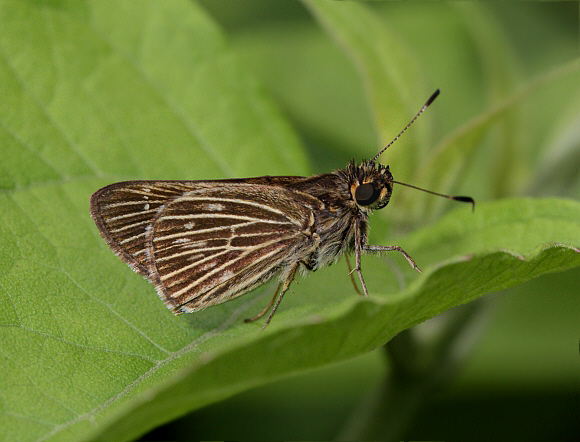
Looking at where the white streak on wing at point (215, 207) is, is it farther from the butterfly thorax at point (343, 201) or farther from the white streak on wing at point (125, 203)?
the butterfly thorax at point (343, 201)

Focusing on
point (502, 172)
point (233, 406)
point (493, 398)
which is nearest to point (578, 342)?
point (493, 398)

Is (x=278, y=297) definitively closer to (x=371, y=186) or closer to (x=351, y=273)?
(x=351, y=273)

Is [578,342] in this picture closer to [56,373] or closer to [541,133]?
[541,133]

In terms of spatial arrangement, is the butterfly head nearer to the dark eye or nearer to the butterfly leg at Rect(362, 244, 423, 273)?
the dark eye

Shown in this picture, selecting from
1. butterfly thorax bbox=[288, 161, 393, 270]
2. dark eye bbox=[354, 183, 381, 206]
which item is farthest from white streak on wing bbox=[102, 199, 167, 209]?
dark eye bbox=[354, 183, 381, 206]

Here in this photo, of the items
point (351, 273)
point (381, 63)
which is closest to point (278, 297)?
point (351, 273)

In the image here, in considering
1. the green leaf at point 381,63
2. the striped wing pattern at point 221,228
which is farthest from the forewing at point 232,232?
the green leaf at point 381,63
